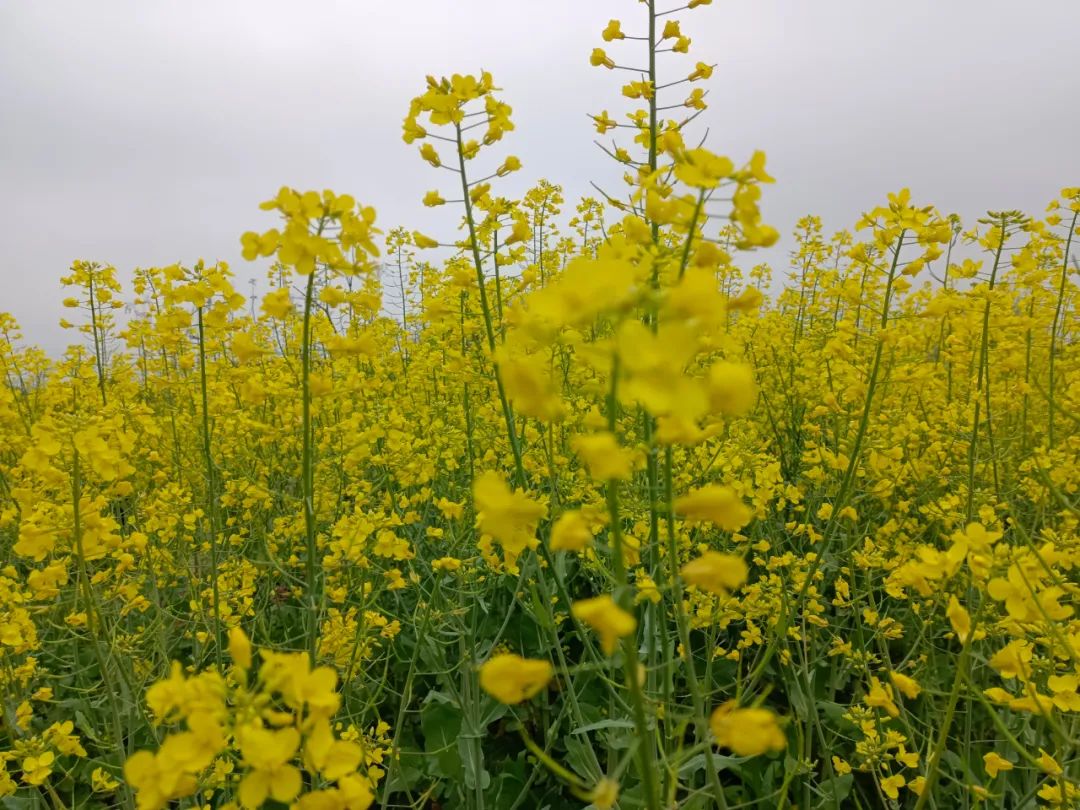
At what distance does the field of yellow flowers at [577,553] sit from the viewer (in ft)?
3.26

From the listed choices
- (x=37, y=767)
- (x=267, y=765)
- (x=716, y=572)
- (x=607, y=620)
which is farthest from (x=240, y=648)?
(x=37, y=767)

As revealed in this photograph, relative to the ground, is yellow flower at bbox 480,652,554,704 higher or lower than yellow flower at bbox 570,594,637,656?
lower

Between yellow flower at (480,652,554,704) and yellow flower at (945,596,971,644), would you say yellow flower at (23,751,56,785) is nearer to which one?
yellow flower at (480,652,554,704)

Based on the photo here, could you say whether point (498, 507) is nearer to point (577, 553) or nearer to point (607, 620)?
point (607, 620)

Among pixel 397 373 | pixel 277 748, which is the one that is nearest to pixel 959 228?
pixel 397 373

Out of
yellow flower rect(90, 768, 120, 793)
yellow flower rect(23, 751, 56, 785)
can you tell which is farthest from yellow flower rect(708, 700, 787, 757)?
yellow flower rect(90, 768, 120, 793)

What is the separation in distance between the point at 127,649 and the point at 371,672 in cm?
152

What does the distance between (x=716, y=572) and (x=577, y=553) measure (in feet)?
8.74

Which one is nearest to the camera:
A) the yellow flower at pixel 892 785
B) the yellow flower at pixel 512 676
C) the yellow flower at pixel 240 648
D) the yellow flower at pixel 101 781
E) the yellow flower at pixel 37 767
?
the yellow flower at pixel 512 676

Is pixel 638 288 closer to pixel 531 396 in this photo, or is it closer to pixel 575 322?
pixel 575 322

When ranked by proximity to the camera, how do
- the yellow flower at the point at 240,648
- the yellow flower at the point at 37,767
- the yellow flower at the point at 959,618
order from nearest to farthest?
the yellow flower at the point at 240,648
the yellow flower at the point at 959,618
the yellow flower at the point at 37,767

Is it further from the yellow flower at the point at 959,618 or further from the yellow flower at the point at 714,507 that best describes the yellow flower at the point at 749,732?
the yellow flower at the point at 959,618

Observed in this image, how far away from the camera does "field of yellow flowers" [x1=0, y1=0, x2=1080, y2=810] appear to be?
99 cm

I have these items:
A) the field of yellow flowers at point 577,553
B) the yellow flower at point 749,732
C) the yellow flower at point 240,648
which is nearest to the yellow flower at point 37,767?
the field of yellow flowers at point 577,553
